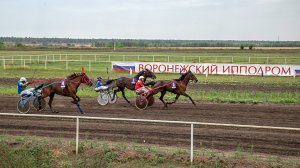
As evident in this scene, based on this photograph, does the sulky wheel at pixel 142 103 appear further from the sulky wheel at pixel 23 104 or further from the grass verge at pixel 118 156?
the grass verge at pixel 118 156

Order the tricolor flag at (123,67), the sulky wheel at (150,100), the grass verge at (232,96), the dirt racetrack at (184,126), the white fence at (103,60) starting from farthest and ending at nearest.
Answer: the white fence at (103,60), the tricolor flag at (123,67), the grass verge at (232,96), the sulky wheel at (150,100), the dirt racetrack at (184,126)

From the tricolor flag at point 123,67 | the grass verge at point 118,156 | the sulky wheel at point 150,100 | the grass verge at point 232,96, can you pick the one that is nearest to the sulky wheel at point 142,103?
the sulky wheel at point 150,100

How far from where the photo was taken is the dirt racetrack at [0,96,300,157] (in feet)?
39.3

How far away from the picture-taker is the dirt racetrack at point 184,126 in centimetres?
1197

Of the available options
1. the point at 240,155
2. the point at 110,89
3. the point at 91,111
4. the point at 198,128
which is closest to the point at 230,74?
the point at 110,89

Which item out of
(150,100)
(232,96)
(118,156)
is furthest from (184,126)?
(232,96)

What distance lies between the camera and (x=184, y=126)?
1414cm

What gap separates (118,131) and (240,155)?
13.5 feet

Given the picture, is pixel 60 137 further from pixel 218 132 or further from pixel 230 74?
pixel 230 74

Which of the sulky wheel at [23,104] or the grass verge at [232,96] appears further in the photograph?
the grass verge at [232,96]

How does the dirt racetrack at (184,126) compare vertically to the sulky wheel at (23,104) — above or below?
below

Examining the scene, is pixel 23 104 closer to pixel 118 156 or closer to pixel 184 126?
pixel 184 126

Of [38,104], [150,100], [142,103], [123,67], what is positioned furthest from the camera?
Result: [123,67]

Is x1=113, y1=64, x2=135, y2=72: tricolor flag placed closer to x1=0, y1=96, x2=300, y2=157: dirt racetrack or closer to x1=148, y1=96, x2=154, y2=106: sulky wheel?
x1=0, y1=96, x2=300, y2=157: dirt racetrack
